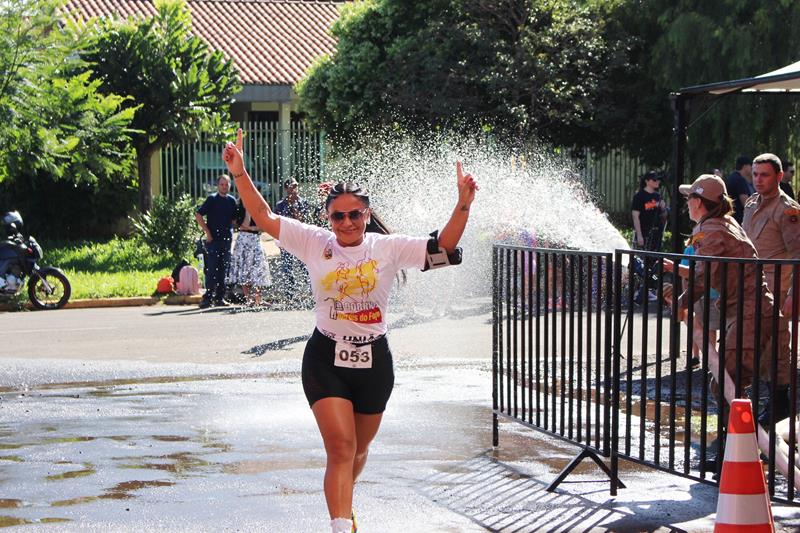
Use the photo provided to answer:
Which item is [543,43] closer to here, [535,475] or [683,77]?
[683,77]

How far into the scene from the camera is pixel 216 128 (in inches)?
1120

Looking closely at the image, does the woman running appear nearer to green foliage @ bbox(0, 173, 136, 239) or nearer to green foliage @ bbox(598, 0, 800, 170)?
green foliage @ bbox(598, 0, 800, 170)

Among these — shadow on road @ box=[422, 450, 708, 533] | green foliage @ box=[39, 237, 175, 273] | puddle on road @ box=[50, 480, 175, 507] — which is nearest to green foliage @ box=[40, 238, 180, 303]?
green foliage @ box=[39, 237, 175, 273]

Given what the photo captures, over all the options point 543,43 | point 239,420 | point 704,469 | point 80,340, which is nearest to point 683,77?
point 543,43

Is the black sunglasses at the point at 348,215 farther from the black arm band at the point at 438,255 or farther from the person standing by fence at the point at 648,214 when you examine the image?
the person standing by fence at the point at 648,214

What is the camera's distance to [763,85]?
10.9m

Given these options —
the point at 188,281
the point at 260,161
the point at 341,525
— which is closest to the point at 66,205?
the point at 260,161

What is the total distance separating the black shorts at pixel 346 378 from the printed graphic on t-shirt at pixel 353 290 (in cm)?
13

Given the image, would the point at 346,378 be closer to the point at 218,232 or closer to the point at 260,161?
the point at 218,232

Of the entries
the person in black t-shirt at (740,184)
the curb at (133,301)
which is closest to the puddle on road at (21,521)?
the person in black t-shirt at (740,184)

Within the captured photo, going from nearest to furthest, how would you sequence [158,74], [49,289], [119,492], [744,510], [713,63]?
[744,510], [119,492], [49,289], [713,63], [158,74]

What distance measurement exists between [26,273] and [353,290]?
1342 cm

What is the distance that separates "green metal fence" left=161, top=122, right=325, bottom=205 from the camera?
29.9m

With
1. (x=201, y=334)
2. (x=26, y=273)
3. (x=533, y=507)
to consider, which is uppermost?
(x=26, y=273)
